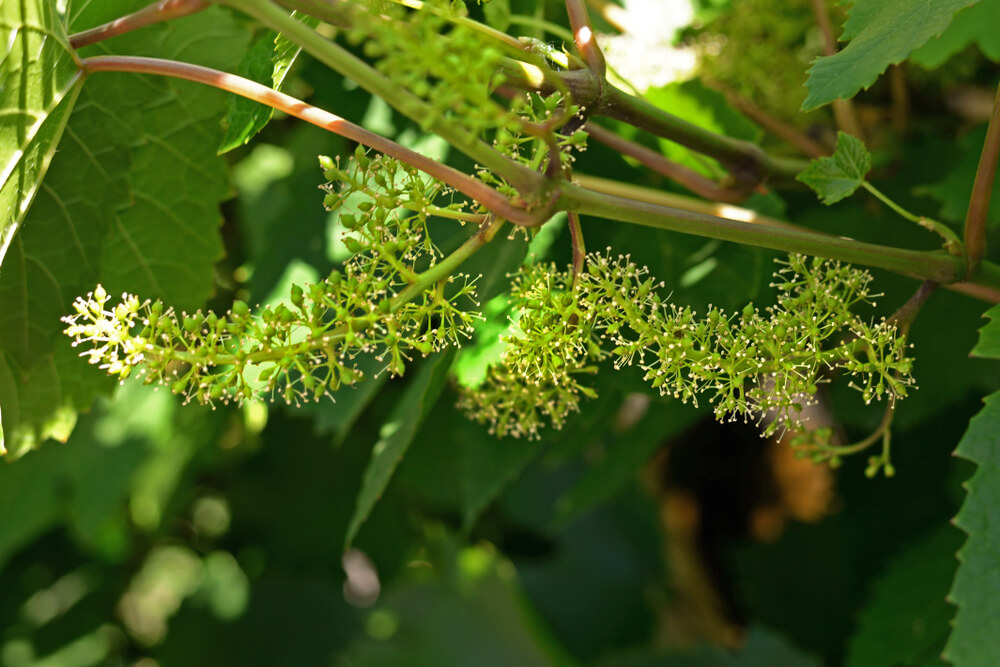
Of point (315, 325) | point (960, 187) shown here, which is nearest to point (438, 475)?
point (960, 187)

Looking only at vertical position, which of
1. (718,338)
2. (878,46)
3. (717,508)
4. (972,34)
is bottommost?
(717,508)

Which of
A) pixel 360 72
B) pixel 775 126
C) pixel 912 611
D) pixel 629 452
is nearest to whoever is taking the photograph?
pixel 360 72

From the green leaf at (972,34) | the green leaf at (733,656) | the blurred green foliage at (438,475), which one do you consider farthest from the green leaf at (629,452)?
the green leaf at (972,34)

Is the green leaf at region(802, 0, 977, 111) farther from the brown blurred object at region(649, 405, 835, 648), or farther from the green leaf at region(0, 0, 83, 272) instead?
the brown blurred object at region(649, 405, 835, 648)

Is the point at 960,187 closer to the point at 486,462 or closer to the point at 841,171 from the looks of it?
the point at 841,171

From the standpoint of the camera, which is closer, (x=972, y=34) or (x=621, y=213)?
(x=621, y=213)

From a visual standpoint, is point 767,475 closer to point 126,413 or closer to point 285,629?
point 285,629

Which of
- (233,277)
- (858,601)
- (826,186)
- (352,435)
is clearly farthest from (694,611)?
(826,186)

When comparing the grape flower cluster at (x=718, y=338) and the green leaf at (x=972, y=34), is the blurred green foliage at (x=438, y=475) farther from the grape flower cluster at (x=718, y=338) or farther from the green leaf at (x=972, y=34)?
the grape flower cluster at (x=718, y=338)
